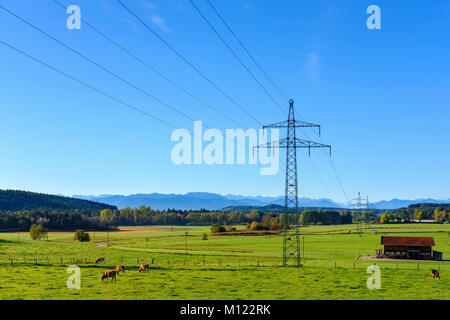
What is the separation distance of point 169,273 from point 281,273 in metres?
14.9

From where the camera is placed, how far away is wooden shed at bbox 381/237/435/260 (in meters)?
93.3

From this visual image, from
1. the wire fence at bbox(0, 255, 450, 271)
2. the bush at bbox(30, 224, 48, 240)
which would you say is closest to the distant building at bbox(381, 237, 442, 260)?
the wire fence at bbox(0, 255, 450, 271)

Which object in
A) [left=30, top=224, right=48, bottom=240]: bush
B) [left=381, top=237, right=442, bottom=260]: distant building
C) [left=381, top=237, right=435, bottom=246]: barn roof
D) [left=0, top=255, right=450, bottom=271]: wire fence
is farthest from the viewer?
[left=30, top=224, right=48, bottom=240]: bush

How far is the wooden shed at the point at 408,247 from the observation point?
9331cm

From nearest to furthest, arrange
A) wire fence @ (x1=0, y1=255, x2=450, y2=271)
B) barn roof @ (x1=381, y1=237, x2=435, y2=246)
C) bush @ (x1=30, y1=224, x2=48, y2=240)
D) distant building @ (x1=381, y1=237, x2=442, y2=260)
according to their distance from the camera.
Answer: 1. wire fence @ (x1=0, y1=255, x2=450, y2=271)
2. distant building @ (x1=381, y1=237, x2=442, y2=260)
3. barn roof @ (x1=381, y1=237, x2=435, y2=246)
4. bush @ (x1=30, y1=224, x2=48, y2=240)

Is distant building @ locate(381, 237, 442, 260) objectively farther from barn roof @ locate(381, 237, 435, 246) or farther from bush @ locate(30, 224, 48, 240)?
bush @ locate(30, 224, 48, 240)

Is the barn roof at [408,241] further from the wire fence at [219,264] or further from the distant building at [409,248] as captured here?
the wire fence at [219,264]

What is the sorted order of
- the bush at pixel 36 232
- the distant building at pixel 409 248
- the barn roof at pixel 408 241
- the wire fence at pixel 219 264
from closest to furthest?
1. the wire fence at pixel 219 264
2. the distant building at pixel 409 248
3. the barn roof at pixel 408 241
4. the bush at pixel 36 232

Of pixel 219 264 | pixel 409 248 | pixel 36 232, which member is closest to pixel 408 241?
pixel 409 248

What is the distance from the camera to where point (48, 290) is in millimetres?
40062

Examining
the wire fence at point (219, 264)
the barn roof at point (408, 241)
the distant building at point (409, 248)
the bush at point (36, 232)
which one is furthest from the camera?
the bush at point (36, 232)

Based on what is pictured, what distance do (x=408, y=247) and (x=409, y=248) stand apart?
0.30 meters

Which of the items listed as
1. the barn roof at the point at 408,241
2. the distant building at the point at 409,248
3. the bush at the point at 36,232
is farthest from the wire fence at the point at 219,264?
the bush at the point at 36,232
